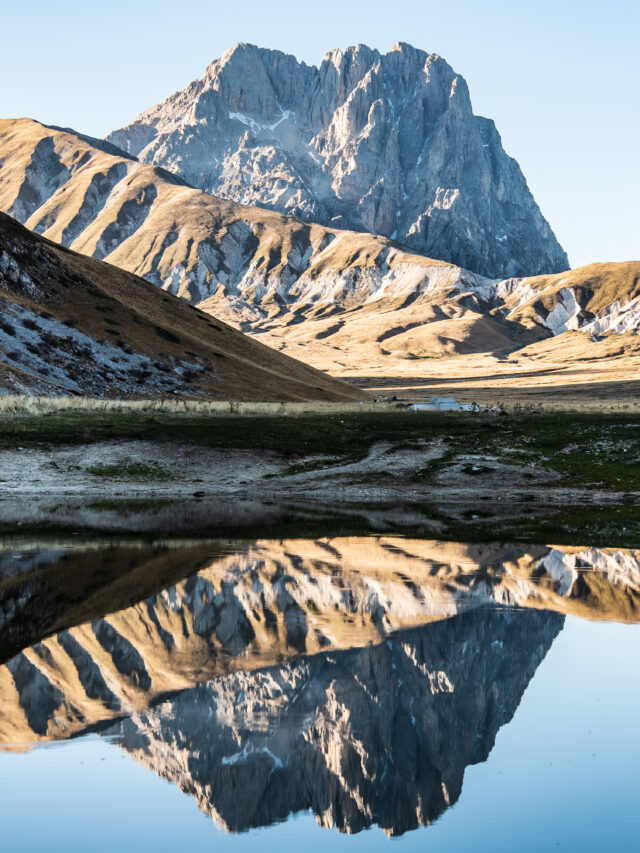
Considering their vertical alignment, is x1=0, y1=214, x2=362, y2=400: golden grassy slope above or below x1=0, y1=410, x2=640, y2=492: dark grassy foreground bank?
above

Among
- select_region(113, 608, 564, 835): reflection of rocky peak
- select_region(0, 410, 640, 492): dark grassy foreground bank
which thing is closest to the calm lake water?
select_region(113, 608, 564, 835): reflection of rocky peak

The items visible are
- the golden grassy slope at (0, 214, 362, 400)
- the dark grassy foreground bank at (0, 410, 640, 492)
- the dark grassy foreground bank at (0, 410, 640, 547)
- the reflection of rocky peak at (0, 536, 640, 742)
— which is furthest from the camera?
the golden grassy slope at (0, 214, 362, 400)

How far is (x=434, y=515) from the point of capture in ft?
135

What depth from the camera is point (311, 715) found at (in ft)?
46.2

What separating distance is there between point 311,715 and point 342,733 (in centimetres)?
86

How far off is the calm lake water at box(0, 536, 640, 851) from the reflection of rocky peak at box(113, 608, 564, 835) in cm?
4

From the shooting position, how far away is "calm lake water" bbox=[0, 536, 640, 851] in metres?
10.9

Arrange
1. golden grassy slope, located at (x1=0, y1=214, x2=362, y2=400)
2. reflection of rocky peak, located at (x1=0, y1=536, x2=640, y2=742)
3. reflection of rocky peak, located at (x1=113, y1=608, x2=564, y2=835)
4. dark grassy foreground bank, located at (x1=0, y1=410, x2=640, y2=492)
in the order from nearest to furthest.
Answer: reflection of rocky peak, located at (x1=113, y1=608, x2=564, y2=835)
reflection of rocky peak, located at (x1=0, y1=536, x2=640, y2=742)
dark grassy foreground bank, located at (x1=0, y1=410, x2=640, y2=492)
golden grassy slope, located at (x1=0, y1=214, x2=362, y2=400)

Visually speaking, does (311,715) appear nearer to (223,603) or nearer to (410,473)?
(223,603)

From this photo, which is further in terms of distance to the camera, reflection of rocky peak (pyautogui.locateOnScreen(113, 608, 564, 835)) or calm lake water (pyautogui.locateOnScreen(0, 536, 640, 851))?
reflection of rocky peak (pyautogui.locateOnScreen(113, 608, 564, 835))

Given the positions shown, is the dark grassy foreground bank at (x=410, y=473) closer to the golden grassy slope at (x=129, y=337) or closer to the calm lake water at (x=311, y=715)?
the calm lake water at (x=311, y=715)

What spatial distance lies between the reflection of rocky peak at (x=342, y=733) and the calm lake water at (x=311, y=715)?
1.5 inches

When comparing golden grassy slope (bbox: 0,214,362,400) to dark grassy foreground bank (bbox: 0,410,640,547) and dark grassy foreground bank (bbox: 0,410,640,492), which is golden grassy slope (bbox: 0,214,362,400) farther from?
dark grassy foreground bank (bbox: 0,410,640,547)

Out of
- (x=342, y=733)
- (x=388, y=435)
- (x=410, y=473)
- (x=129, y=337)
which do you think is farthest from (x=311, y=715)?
(x=129, y=337)
